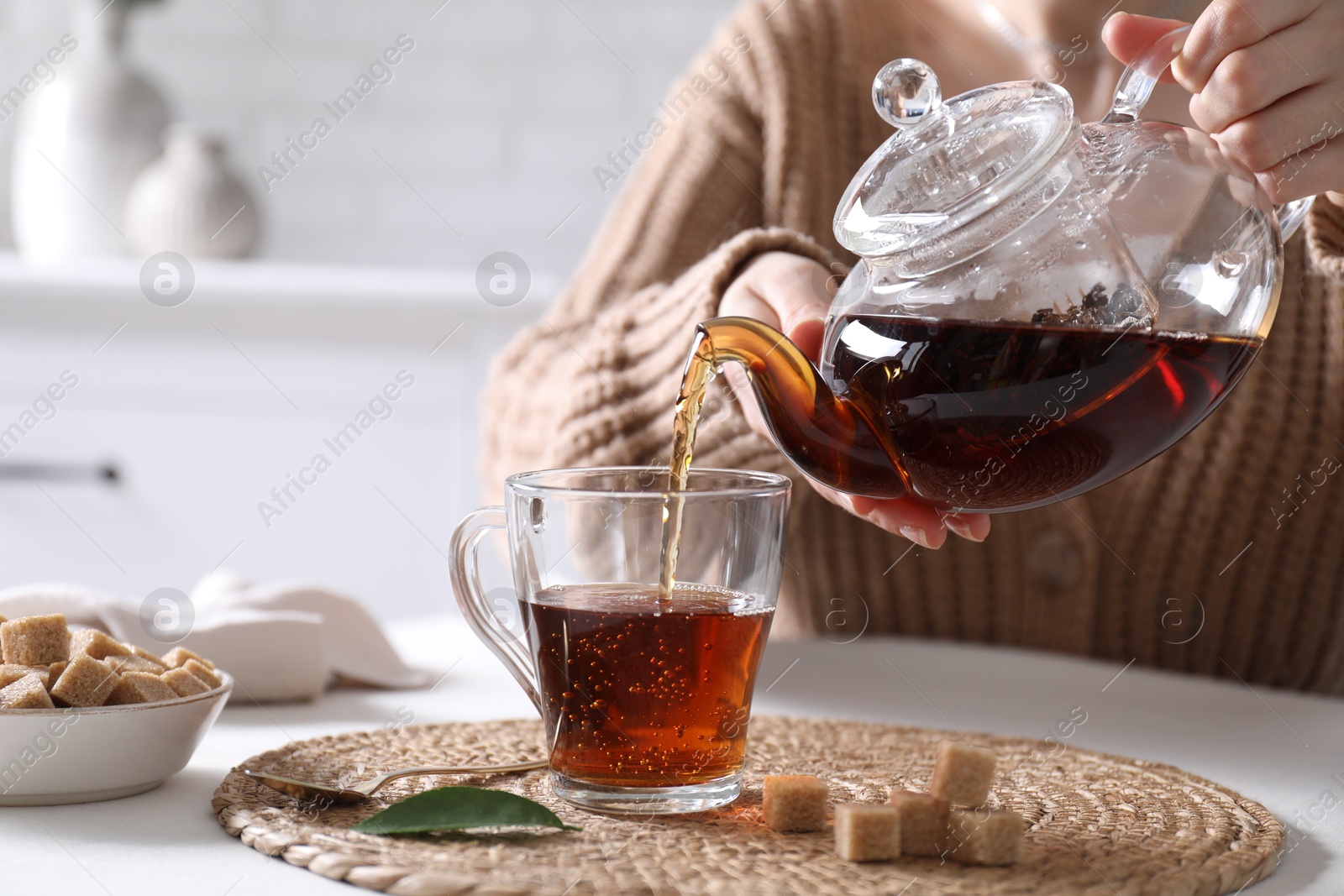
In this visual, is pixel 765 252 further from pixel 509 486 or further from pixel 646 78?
pixel 646 78

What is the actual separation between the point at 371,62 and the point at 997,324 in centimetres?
222

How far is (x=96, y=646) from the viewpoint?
686 mm

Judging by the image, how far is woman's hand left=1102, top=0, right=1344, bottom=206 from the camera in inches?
25.2

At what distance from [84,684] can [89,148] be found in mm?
1912

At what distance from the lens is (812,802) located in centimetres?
63

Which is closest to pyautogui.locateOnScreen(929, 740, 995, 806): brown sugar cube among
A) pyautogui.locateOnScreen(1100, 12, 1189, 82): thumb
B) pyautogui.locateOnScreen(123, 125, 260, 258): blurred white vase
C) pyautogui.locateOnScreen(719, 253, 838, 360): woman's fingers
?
pyautogui.locateOnScreen(719, 253, 838, 360): woman's fingers

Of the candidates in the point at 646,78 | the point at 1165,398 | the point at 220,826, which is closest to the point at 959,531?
the point at 1165,398

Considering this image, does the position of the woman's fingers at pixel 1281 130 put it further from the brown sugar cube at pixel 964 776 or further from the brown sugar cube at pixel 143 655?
the brown sugar cube at pixel 143 655

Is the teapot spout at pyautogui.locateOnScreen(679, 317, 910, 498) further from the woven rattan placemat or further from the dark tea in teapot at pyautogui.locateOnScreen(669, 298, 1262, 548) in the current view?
the woven rattan placemat

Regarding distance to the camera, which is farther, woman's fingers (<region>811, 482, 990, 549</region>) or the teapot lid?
woman's fingers (<region>811, 482, 990, 549</region>)

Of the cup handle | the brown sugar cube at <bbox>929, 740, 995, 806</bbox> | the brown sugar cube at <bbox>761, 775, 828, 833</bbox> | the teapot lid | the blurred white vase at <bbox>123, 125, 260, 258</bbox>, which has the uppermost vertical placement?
the blurred white vase at <bbox>123, 125, 260, 258</bbox>
